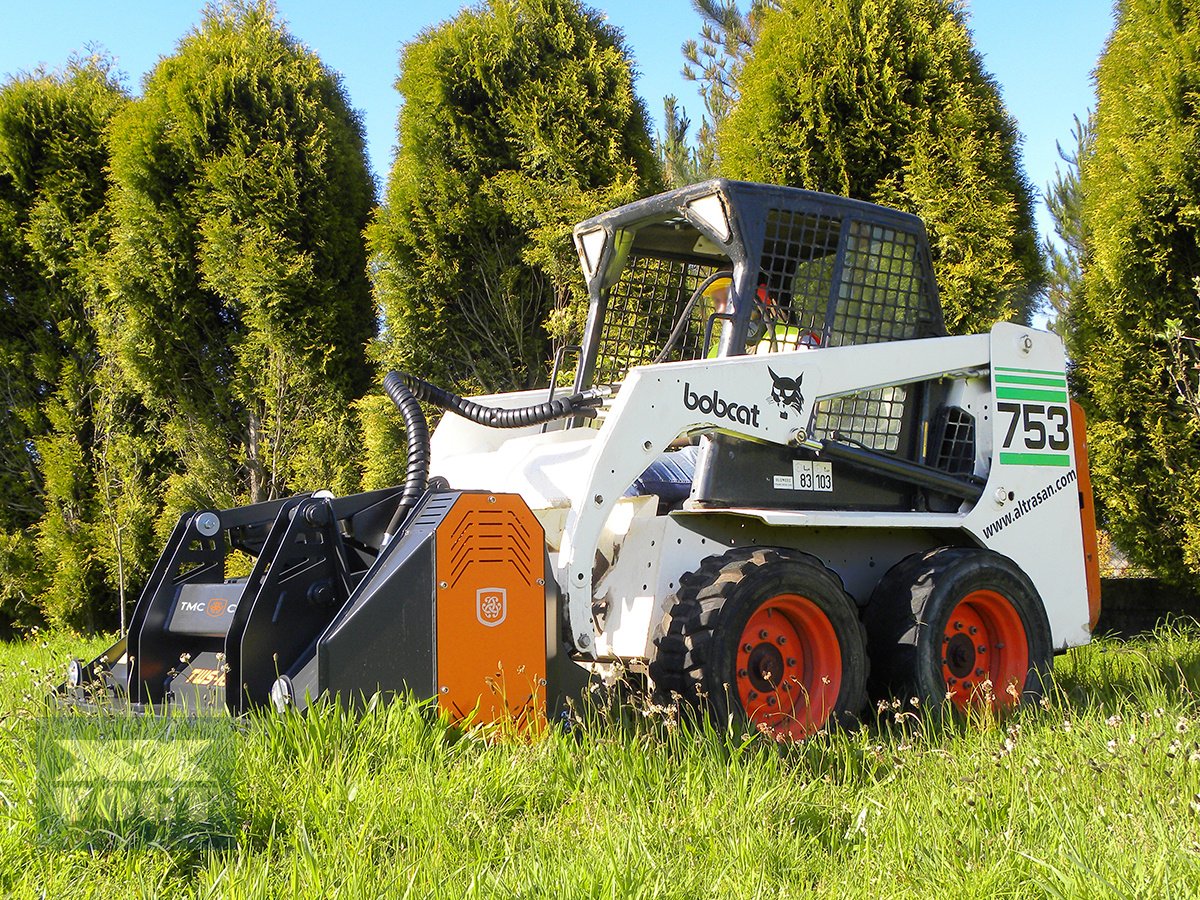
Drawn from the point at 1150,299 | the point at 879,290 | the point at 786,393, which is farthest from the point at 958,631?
the point at 1150,299

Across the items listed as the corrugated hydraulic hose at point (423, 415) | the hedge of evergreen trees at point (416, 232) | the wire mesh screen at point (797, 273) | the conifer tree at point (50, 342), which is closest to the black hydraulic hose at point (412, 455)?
the corrugated hydraulic hose at point (423, 415)

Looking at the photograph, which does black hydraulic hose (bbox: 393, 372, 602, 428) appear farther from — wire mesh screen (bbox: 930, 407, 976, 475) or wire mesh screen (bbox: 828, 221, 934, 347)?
wire mesh screen (bbox: 930, 407, 976, 475)

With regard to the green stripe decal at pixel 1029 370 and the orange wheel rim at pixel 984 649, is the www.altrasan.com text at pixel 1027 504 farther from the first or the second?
the green stripe decal at pixel 1029 370

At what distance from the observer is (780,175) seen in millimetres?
7941

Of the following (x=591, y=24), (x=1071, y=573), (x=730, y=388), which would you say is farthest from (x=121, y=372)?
(x=1071, y=573)

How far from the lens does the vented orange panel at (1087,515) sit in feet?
17.6

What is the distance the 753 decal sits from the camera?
505 cm

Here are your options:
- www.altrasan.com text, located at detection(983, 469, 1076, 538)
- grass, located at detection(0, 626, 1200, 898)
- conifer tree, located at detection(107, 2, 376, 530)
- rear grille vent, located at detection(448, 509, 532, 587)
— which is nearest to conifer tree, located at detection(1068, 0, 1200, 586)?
www.altrasan.com text, located at detection(983, 469, 1076, 538)

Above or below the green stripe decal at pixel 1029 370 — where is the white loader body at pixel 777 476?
below

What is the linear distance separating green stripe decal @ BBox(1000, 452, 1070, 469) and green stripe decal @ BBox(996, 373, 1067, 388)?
332 millimetres

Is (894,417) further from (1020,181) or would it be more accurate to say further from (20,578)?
(20,578)

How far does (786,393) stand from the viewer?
435 centimetres

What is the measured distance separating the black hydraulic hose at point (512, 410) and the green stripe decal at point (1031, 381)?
184 centimetres

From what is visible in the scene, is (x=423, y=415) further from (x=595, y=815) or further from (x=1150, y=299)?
(x=1150, y=299)
